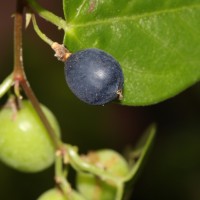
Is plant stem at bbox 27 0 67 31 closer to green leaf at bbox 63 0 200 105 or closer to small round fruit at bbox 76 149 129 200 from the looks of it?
green leaf at bbox 63 0 200 105

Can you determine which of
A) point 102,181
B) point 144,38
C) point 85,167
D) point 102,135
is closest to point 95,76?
point 144,38

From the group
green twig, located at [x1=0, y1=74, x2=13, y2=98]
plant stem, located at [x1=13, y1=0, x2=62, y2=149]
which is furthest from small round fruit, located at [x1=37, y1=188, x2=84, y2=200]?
green twig, located at [x1=0, y1=74, x2=13, y2=98]

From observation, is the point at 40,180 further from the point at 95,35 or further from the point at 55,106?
the point at 95,35

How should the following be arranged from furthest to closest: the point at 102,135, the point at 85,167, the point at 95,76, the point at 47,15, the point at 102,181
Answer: the point at 102,135 → the point at 102,181 → the point at 85,167 → the point at 47,15 → the point at 95,76

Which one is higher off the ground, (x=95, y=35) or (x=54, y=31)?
(x=95, y=35)

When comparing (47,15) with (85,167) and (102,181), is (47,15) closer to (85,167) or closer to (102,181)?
(85,167)

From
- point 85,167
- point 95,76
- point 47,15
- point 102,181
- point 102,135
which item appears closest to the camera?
point 95,76

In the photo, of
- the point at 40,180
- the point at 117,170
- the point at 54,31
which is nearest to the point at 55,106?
the point at 40,180
